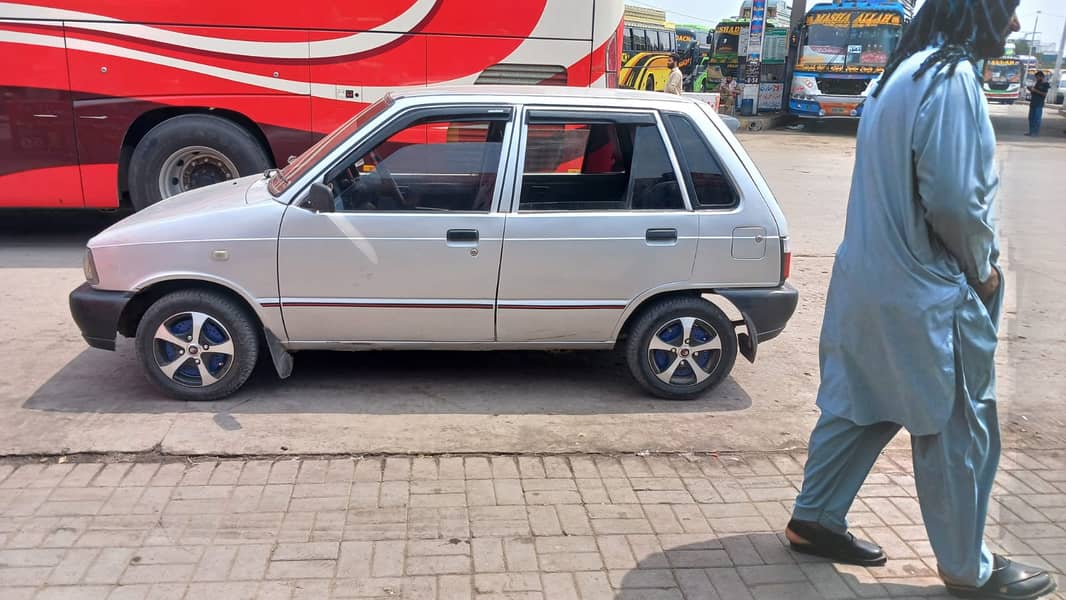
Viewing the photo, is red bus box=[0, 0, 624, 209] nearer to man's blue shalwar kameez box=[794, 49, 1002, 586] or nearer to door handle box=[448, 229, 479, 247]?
door handle box=[448, 229, 479, 247]

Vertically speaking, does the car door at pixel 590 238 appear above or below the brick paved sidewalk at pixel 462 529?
above

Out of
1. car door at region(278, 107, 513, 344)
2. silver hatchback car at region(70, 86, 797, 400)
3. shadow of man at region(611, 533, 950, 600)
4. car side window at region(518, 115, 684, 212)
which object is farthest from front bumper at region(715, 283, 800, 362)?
shadow of man at region(611, 533, 950, 600)

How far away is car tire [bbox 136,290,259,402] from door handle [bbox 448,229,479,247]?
120 cm

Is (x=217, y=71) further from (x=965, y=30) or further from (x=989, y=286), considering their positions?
(x=989, y=286)

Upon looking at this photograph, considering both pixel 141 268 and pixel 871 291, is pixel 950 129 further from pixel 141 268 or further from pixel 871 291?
pixel 141 268

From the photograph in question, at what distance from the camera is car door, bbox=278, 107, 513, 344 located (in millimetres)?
4602

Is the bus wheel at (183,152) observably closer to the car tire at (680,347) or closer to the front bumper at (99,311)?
the front bumper at (99,311)

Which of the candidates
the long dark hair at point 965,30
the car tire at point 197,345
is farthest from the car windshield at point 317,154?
the long dark hair at point 965,30

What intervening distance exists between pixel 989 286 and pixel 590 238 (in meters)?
2.23

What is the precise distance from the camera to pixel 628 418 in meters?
4.76

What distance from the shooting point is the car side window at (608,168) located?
482 cm

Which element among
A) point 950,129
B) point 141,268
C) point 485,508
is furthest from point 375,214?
point 950,129

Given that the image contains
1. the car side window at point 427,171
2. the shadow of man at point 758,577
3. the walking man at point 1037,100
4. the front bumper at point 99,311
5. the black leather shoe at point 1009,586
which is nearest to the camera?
the black leather shoe at point 1009,586

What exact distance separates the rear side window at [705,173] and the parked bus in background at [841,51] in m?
20.9
